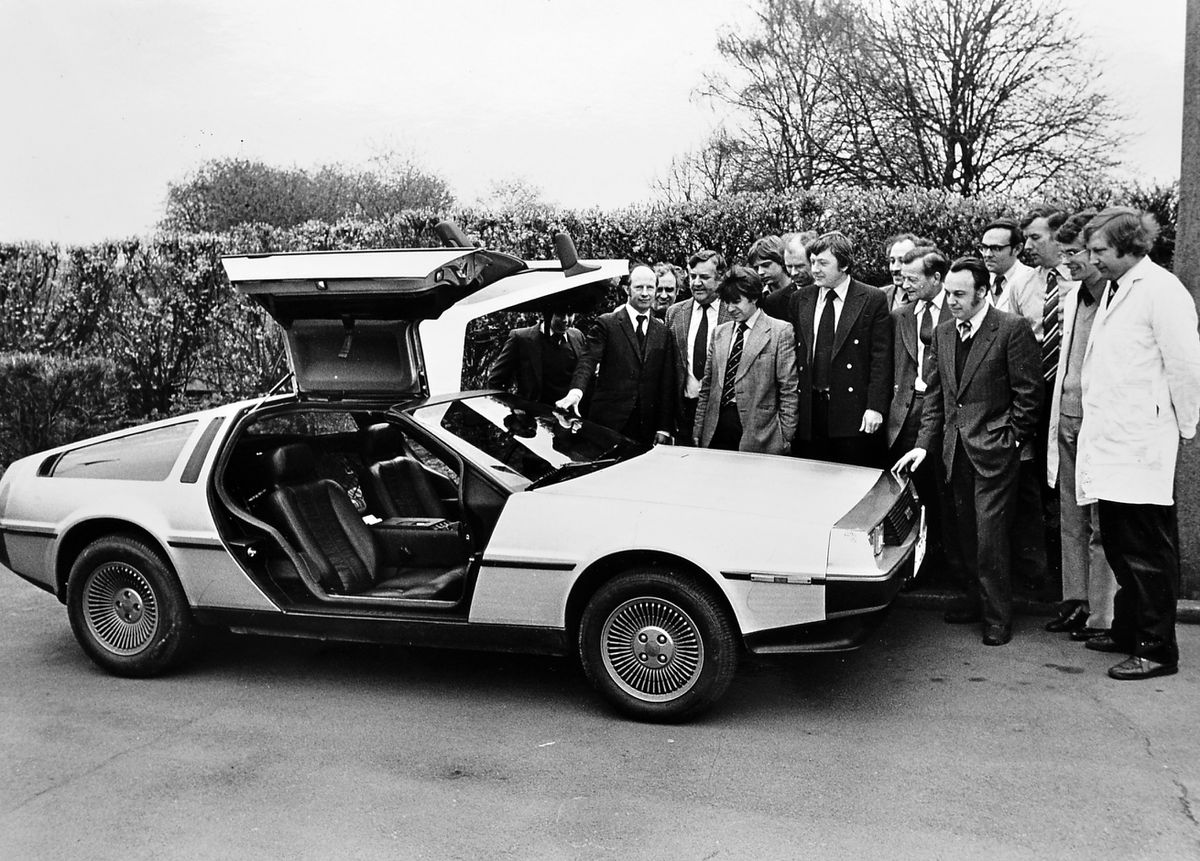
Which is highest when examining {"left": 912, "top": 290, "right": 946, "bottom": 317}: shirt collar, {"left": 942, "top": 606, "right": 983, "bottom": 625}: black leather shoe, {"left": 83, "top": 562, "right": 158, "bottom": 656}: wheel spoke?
{"left": 912, "top": 290, "right": 946, "bottom": 317}: shirt collar

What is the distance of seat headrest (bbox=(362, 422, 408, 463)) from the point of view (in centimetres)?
619

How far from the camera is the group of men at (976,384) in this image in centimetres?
527

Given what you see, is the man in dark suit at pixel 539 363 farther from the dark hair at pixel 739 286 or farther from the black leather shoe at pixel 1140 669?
the black leather shoe at pixel 1140 669

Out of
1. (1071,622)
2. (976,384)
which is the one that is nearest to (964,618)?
(1071,622)

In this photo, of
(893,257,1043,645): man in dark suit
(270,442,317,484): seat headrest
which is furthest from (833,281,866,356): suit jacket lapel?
(270,442,317,484): seat headrest

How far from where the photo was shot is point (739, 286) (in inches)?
259

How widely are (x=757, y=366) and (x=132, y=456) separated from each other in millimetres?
3405

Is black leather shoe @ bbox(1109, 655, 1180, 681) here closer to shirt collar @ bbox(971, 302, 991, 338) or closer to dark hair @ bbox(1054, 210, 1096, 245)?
shirt collar @ bbox(971, 302, 991, 338)

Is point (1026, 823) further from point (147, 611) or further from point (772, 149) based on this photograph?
point (772, 149)

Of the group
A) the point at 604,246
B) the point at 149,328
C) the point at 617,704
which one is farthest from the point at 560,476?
the point at 149,328

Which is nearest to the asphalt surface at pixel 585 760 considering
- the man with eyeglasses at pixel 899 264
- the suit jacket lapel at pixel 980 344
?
the suit jacket lapel at pixel 980 344

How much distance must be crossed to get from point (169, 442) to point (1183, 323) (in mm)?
4810

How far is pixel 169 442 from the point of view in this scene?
18.7 ft

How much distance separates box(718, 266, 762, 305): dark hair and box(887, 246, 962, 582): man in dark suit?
0.82 meters
